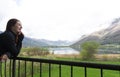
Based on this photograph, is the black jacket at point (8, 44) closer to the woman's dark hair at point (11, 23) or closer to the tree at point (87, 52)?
the woman's dark hair at point (11, 23)

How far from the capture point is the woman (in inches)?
114

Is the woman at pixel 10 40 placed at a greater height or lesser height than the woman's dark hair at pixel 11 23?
lesser

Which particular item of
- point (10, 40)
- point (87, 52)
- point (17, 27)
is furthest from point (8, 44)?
point (87, 52)

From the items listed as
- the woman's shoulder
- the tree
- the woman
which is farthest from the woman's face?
the tree

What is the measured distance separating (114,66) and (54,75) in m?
30.3

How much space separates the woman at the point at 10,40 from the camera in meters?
2.89

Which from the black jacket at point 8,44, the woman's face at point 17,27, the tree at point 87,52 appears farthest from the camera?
the tree at point 87,52

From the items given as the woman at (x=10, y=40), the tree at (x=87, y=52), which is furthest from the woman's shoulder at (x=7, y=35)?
the tree at (x=87, y=52)

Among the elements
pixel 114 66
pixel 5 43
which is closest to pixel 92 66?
pixel 114 66

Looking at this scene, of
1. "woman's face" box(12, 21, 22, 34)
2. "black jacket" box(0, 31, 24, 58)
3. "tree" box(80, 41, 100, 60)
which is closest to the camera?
"black jacket" box(0, 31, 24, 58)

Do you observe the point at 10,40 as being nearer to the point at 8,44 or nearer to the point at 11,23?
the point at 8,44

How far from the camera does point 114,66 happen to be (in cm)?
186

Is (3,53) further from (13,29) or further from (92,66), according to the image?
(92,66)

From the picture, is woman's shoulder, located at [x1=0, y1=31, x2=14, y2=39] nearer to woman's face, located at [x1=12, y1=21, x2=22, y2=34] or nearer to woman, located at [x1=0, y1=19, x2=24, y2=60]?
woman, located at [x1=0, y1=19, x2=24, y2=60]
